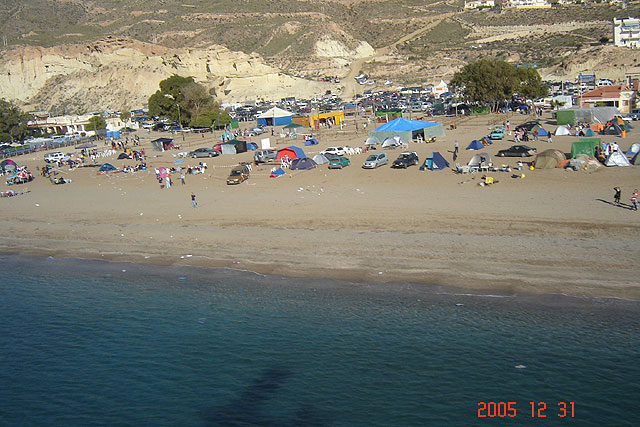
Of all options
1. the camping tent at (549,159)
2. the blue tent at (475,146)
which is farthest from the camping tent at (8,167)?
the camping tent at (549,159)

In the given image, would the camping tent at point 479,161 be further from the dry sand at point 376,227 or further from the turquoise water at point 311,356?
the turquoise water at point 311,356

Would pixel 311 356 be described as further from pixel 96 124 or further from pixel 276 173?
pixel 96 124

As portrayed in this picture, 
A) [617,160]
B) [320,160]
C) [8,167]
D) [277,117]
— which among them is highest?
[277,117]

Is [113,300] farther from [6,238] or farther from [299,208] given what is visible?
[6,238]

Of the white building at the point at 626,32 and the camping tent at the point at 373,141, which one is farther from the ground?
the white building at the point at 626,32

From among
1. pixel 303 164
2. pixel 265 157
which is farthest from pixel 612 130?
pixel 265 157
